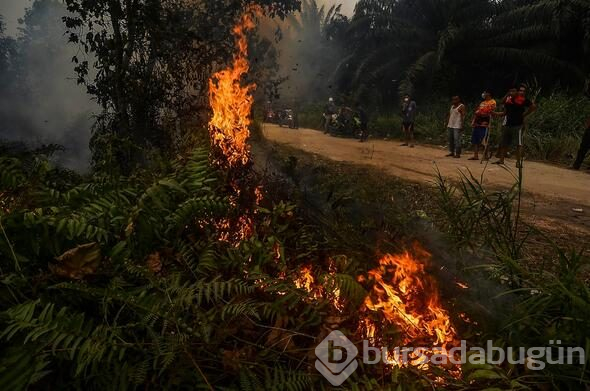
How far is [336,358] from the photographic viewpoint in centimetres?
245

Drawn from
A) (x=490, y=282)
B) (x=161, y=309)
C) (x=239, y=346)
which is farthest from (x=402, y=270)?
(x=161, y=309)

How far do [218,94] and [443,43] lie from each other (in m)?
12.1

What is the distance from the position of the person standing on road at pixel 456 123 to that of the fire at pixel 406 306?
7622mm

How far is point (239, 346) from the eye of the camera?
2510mm

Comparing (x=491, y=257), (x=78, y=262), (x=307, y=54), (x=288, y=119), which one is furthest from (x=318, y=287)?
(x=307, y=54)

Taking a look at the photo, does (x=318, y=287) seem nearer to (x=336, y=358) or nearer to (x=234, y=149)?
(x=336, y=358)

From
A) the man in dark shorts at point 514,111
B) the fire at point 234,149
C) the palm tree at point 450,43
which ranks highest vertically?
the palm tree at point 450,43

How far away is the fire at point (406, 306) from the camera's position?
109 inches

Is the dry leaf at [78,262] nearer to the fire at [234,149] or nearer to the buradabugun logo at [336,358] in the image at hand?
the fire at [234,149]

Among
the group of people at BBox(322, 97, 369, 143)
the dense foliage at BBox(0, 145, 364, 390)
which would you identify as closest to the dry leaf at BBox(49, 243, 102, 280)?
the dense foliage at BBox(0, 145, 364, 390)

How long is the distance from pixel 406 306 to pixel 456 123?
8.25 metres

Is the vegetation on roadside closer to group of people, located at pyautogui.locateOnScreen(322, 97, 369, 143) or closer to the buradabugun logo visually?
group of people, located at pyautogui.locateOnScreen(322, 97, 369, 143)

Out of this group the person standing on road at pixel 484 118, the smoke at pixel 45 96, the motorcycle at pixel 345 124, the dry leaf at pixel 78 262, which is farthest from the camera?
the smoke at pixel 45 96

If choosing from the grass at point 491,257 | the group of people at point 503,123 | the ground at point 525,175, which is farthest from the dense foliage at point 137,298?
the group of people at point 503,123
